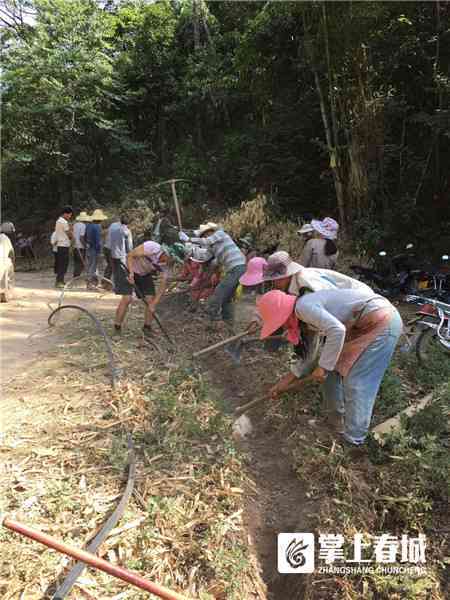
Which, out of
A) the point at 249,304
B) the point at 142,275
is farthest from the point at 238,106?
the point at 142,275

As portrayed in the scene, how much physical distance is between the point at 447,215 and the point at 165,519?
9066mm

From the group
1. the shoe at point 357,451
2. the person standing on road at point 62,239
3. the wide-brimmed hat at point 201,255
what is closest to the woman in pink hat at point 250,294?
the wide-brimmed hat at point 201,255

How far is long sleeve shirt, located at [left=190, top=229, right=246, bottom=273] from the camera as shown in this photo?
5.63 meters

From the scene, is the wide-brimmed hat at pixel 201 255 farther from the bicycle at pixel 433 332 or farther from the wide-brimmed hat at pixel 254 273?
the bicycle at pixel 433 332

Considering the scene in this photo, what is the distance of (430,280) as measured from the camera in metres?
7.23

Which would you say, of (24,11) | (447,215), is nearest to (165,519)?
(447,215)

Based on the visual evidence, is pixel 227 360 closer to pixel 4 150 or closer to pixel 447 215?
pixel 447 215

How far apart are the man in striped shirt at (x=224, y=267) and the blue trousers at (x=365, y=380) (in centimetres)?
270

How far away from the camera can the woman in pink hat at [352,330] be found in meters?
2.87

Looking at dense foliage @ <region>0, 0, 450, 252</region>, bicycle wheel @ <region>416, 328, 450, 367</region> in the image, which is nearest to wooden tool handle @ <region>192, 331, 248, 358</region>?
bicycle wheel @ <region>416, 328, 450, 367</region>

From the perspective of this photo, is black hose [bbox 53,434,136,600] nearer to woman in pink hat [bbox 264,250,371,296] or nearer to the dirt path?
the dirt path

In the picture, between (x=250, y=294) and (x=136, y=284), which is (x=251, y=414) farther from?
(x=250, y=294)

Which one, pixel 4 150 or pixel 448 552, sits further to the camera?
pixel 4 150

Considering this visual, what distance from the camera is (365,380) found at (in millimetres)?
3080
